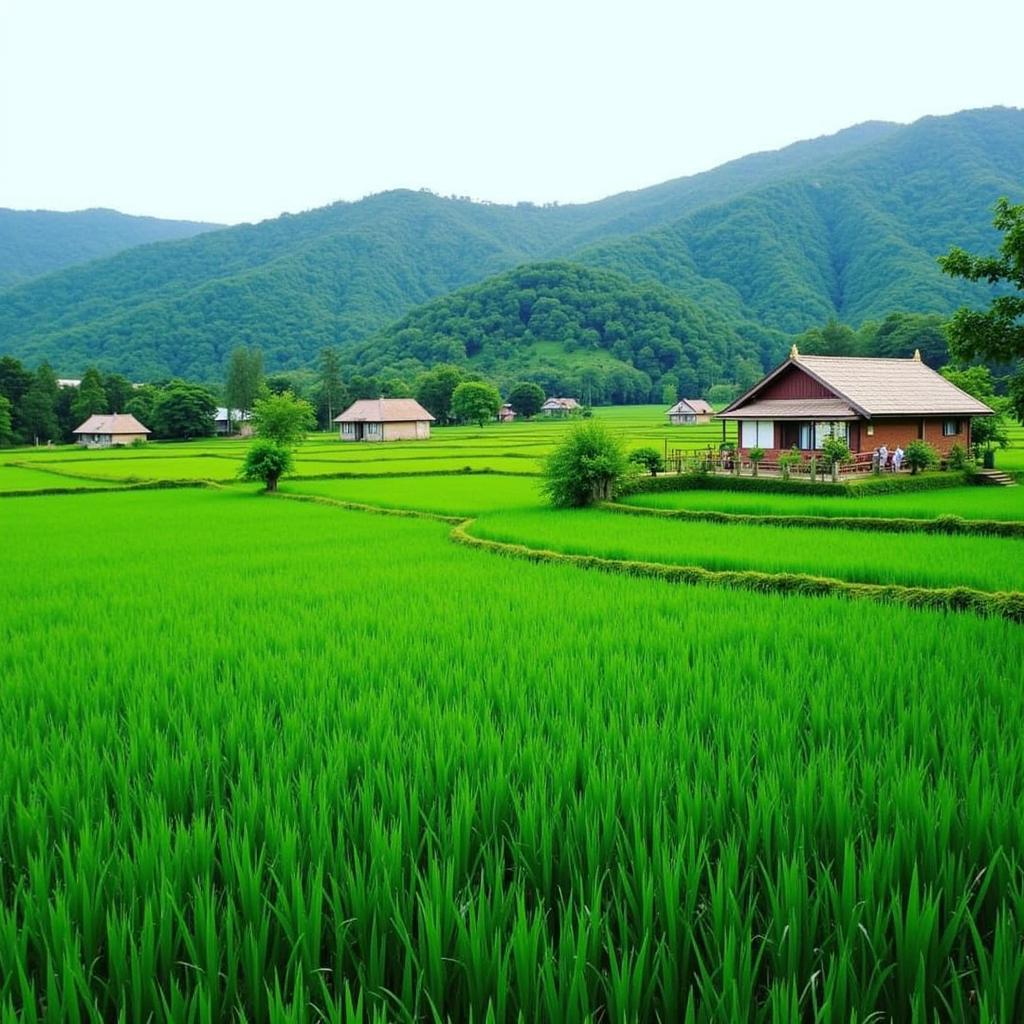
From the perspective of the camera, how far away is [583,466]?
25016mm

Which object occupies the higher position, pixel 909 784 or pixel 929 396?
pixel 929 396

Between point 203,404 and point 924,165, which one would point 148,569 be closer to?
point 203,404

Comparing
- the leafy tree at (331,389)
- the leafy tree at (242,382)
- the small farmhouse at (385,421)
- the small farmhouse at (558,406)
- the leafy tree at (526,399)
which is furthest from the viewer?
the small farmhouse at (558,406)

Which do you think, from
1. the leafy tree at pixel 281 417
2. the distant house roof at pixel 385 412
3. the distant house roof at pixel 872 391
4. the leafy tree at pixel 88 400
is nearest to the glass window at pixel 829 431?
the distant house roof at pixel 872 391

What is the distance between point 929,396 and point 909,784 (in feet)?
109

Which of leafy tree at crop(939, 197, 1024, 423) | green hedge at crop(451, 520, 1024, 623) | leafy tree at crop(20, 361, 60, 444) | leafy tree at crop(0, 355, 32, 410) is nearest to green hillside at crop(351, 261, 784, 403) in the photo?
leafy tree at crop(20, 361, 60, 444)

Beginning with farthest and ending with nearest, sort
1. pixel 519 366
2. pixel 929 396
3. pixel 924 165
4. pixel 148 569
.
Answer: pixel 924 165, pixel 519 366, pixel 929 396, pixel 148 569

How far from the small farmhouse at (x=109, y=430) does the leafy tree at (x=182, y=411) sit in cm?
377

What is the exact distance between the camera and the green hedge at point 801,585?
10.1 metres

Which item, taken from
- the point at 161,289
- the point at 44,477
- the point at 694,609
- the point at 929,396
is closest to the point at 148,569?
the point at 694,609

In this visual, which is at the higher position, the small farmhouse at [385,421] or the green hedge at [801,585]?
the small farmhouse at [385,421]

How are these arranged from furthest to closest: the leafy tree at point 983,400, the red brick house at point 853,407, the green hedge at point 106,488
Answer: the leafy tree at point 983,400
the green hedge at point 106,488
the red brick house at point 853,407

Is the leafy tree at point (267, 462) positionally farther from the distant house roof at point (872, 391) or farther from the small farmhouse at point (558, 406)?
the small farmhouse at point (558, 406)

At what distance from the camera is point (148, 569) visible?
49.4ft
